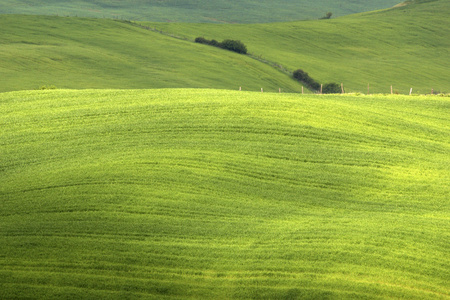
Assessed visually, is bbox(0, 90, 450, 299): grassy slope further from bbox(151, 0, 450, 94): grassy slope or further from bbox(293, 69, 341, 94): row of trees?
bbox(151, 0, 450, 94): grassy slope

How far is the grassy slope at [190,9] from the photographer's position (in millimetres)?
99188

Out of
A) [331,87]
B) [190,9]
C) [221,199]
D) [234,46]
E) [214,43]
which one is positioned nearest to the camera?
[221,199]

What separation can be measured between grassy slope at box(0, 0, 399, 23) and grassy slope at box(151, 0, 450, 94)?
23.2 metres

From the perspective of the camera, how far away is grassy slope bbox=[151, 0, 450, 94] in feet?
220

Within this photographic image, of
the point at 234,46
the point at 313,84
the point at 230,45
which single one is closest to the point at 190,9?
the point at 230,45

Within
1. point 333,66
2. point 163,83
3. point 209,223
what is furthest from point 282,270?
point 333,66

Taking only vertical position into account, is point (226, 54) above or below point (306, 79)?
above

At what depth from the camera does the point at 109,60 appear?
200 ft

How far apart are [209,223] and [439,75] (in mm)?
62480

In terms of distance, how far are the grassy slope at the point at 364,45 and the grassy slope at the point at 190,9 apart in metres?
23.2

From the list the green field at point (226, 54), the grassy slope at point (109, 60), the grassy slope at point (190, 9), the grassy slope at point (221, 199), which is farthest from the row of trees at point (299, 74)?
the grassy slope at point (221, 199)

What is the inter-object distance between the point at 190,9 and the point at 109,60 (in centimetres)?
5763

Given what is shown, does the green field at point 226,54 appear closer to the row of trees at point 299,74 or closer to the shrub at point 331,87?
the row of trees at point 299,74

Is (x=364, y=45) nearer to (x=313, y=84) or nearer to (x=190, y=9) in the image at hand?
(x=313, y=84)
